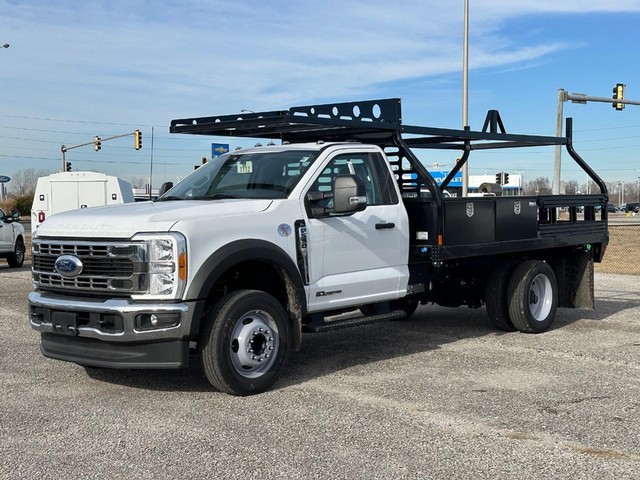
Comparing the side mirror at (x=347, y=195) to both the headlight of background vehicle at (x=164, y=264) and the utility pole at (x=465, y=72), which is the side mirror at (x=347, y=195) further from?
the utility pole at (x=465, y=72)

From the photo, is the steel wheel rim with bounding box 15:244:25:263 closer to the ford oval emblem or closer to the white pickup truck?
the white pickup truck

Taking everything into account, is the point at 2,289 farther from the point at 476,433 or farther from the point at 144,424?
the point at 476,433

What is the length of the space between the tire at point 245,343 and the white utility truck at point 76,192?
15662 mm

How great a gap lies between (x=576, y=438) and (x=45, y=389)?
4.31m

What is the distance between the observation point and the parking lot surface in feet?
16.0

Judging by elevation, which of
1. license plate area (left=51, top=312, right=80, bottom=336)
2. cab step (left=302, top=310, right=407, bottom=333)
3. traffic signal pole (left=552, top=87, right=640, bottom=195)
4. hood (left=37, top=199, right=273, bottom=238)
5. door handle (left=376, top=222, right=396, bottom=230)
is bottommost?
cab step (left=302, top=310, right=407, bottom=333)

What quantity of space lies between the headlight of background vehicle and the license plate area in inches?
26.5

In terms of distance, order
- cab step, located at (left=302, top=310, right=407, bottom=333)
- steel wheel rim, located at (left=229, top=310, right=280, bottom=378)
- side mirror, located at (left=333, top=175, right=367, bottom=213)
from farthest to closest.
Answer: cab step, located at (left=302, top=310, right=407, bottom=333) → side mirror, located at (left=333, top=175, right=367, bottom=213) → steel wheel rim, located at (left=229, top=310, right=280, bottom=378)

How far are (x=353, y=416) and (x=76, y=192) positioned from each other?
1771cm

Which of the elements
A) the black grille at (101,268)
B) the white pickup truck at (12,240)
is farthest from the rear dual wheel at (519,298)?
the white pickup truck at (12,240)

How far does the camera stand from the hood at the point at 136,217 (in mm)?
6289

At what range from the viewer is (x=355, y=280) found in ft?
25.2

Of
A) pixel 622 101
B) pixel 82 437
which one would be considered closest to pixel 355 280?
pixel 82 437

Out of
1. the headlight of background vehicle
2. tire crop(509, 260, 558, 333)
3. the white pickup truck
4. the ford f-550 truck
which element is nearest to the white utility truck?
the white pickup truck
